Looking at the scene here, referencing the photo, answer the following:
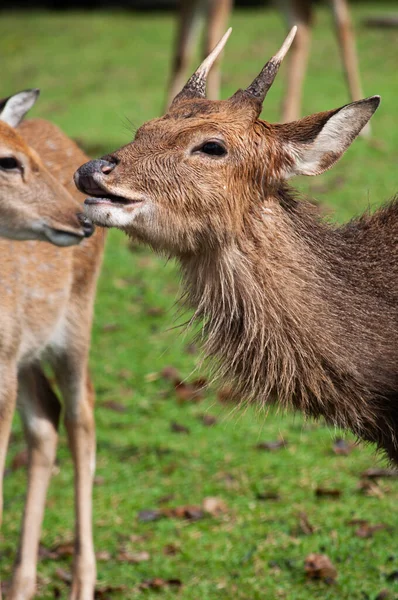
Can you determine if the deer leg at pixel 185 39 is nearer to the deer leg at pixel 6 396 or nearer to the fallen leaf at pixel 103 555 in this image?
the fallen leaf at pixel 103 555

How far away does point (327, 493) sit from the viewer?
18.7ft

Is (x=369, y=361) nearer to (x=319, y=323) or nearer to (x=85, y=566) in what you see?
(x=319, y=323)

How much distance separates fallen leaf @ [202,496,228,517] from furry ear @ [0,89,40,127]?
2272 mm

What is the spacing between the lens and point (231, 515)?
18.4ft

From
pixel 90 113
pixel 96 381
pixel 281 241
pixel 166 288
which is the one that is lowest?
pixel 96 381

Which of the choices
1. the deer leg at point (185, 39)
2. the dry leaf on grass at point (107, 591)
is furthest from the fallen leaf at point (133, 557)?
the deer leg at point (185, 39)

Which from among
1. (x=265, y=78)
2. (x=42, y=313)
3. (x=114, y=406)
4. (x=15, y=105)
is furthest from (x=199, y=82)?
(x=114, y=406)

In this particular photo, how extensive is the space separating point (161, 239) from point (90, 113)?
10772mm

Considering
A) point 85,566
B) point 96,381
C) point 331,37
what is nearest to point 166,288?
point 96,381

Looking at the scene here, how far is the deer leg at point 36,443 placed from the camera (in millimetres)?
5094

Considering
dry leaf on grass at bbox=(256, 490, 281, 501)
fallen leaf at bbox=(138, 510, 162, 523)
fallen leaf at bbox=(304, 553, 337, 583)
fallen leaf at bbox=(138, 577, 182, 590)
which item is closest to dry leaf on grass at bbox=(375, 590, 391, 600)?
fallen leaf at bbox=(304, 553, 337, 583)

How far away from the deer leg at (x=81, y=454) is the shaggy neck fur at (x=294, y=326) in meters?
1.60

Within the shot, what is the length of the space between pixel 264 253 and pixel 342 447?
2770mm

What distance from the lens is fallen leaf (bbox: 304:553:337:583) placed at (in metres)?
4.82
